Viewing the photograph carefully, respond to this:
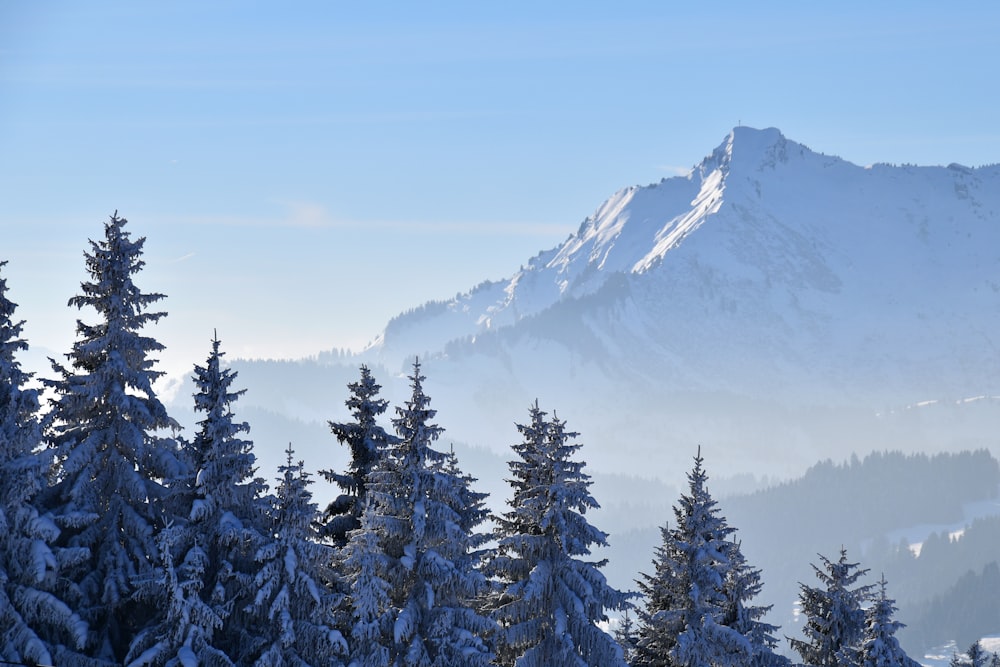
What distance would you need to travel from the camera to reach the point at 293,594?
3134cm

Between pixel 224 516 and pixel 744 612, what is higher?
pixel 224 516

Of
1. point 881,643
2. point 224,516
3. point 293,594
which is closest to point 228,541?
point 224,516

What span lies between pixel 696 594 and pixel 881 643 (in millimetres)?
6876

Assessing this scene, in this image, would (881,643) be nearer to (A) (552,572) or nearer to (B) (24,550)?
(A) (552,572)

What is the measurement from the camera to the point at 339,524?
36.4 meters

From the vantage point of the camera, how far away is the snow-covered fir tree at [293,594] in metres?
30.6

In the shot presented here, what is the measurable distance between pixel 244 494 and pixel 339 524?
213 inches

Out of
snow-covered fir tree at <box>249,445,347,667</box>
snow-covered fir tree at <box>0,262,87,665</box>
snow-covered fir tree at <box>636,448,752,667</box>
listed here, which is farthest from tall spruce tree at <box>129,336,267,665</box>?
snow-covered fir tree at <box>636,448,752,667</box>

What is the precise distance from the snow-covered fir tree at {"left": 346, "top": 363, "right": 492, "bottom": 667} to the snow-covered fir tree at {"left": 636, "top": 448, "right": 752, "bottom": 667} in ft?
23.1

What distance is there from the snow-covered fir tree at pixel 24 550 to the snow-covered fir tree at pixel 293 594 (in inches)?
174

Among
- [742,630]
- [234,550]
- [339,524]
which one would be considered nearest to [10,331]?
[234,550]

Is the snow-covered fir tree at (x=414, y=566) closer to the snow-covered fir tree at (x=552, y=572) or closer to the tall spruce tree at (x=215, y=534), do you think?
the snow-covered fir tree at (x=552, y=572)

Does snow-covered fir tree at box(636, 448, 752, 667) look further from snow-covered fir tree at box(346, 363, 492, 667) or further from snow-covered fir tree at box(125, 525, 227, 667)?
snow-covered fir tree at box(125, 525, 227, 667)

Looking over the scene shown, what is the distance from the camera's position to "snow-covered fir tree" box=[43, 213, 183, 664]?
31438mm
